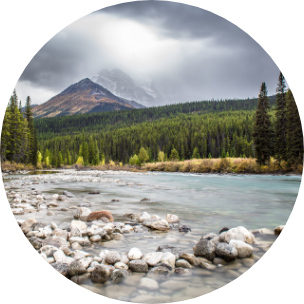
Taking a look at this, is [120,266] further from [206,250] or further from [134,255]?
[206,250]

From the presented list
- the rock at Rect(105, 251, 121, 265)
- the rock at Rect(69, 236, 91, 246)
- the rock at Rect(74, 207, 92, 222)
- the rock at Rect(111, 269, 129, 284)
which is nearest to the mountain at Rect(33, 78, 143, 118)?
the rock at Rect(74, 207, 92, 222)

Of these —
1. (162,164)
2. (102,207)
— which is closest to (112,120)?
(162,164)

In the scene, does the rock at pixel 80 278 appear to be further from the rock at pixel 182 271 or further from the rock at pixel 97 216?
the rock at pixel 97 216

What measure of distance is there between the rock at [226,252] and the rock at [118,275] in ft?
3.27

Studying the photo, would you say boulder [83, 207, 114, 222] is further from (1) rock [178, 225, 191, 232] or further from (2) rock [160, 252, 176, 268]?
(2) rock [160, 252, 176, 268]

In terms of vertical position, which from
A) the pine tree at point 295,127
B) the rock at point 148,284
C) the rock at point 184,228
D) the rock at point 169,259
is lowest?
the rock at point 184,228

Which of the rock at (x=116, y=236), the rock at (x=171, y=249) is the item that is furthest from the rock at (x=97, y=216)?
the rock at (x=171, y=249)

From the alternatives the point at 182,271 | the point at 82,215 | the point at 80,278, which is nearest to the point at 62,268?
the point at 80,278

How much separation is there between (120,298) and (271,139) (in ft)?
19.5

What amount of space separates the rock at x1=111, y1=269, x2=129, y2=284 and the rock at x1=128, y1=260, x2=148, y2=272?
0.28ft

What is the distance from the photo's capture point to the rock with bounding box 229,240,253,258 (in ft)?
7.75

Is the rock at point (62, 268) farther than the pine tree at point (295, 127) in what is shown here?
No

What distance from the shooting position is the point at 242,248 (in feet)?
7.97

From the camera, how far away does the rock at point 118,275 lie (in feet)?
6.24
